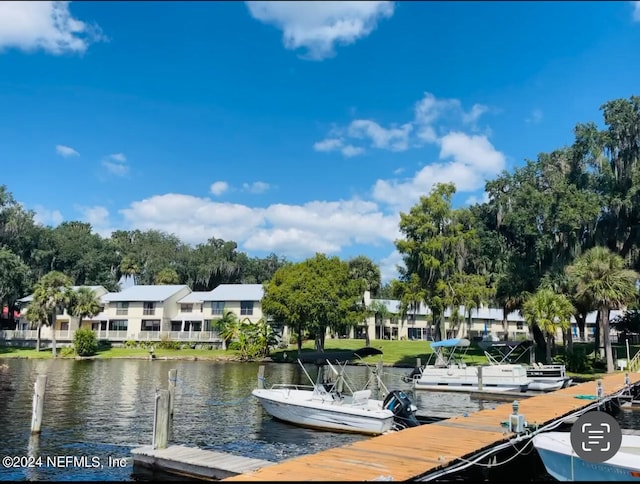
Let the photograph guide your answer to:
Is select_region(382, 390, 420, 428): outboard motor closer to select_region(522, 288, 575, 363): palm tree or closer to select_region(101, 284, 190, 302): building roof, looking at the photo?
select_region(522, 288, 575, 363): palm tree

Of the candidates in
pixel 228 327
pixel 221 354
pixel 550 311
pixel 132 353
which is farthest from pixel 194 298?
pixel 550 311

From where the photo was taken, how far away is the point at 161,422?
1412 cm

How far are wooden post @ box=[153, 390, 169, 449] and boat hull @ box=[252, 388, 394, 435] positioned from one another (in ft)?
24.2

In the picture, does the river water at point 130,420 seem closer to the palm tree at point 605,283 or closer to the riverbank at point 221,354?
the palm tree at point 605,283

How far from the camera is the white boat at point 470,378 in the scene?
32156 mm

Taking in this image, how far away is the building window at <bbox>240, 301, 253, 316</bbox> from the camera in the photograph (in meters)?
71.7

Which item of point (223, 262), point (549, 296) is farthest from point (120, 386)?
point (223, 262)

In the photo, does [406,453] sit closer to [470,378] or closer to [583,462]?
[583,462]

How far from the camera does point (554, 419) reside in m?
17.9

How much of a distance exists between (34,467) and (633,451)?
1569cm

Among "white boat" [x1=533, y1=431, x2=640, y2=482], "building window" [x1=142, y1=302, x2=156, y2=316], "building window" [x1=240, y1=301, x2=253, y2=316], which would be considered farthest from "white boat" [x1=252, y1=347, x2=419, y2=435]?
"building window" [x1=142, y1=302, x2=156, y2=316]

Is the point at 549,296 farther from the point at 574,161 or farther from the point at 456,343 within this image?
the point at 574,161

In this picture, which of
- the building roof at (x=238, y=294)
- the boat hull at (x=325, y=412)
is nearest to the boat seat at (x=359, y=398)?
the boat hull at (x=325, y=412)

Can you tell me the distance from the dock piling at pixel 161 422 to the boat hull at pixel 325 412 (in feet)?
24.2
